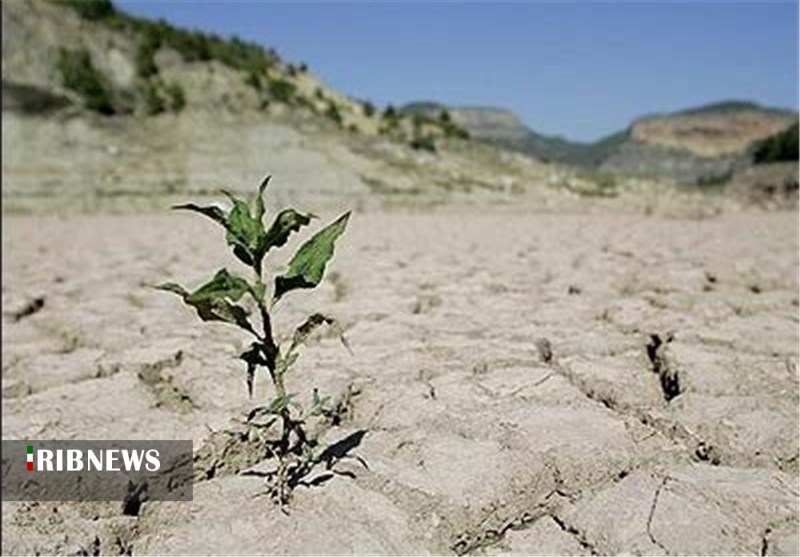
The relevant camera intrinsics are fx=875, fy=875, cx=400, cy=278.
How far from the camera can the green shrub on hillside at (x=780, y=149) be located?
505 inches

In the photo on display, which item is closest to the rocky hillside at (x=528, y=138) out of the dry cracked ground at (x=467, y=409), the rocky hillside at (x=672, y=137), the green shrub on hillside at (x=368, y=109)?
the rocky hillside at (x=672, y=137)

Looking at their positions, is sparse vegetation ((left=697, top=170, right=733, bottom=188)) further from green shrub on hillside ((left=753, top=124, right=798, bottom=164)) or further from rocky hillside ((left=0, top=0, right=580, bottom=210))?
rocky hillside ((left=0, top=0, right=580, bottom=210))

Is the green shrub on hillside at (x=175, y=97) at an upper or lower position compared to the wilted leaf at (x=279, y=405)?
upper

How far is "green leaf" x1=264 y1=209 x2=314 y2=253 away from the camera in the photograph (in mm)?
1382

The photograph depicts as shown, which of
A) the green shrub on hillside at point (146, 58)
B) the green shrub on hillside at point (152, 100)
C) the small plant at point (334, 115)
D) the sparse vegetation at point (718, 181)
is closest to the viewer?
the sparse vegetation at point (718, 181)

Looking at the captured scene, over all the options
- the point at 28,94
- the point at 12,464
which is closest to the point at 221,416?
the point at 12,464

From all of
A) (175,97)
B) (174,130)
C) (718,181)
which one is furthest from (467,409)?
(718,181)

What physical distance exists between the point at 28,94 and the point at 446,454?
16.7 meters

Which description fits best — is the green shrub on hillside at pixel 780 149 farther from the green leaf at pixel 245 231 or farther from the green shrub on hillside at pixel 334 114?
the green leaf at pixel 245 231

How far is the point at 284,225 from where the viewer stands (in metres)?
1.40

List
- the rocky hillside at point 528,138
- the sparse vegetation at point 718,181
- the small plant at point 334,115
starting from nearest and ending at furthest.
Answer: the sparse vegetation at point 718,181
the small plant at point 334,115
the rocky hillside at point 528,138

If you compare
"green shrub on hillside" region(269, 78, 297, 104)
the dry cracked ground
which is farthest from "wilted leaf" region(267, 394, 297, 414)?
"green shrub on hillside" region(269, 78, 297, 104)

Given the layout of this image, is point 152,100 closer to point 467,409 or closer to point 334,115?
point 334,115

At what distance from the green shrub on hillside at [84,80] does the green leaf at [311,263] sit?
16377mm
